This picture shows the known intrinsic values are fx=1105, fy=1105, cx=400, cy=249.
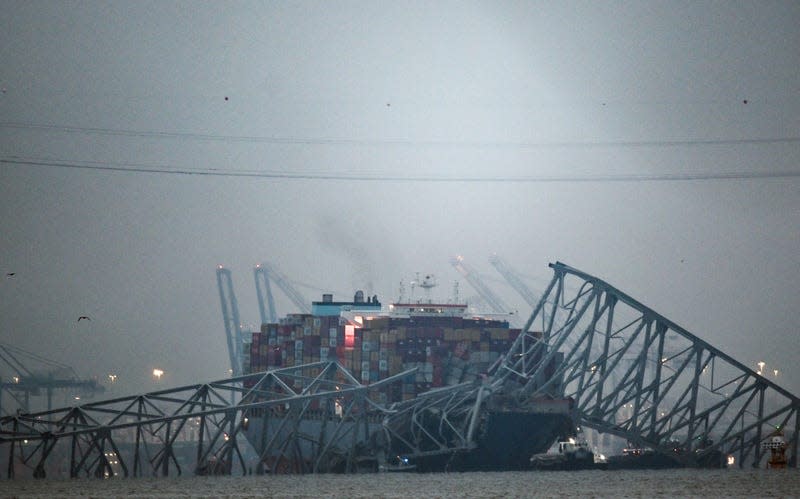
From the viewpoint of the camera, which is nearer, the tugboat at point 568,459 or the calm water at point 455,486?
the calm water at point 455,486

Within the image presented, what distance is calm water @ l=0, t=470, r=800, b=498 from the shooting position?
158ft

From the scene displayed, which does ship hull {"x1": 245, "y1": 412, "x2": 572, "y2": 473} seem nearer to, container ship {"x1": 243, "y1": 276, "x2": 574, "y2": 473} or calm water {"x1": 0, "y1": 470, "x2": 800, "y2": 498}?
container ship {"x1": 243, "y1": 276, "x2": 574, "y2": 473}

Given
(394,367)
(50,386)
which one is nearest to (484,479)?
(394,367)

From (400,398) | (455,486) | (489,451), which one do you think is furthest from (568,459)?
(400,398)

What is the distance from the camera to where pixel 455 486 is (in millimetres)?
54312

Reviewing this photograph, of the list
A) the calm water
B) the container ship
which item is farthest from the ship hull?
the calm water

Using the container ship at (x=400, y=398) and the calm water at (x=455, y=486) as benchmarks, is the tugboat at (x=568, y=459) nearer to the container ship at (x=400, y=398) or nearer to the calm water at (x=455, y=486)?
the container ship at (x=400, y=398)

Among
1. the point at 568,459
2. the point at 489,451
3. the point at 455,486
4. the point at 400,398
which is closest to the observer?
the point at 455,486

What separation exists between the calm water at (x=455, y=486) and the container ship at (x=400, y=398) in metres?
9.19

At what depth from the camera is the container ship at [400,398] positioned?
7738 cm

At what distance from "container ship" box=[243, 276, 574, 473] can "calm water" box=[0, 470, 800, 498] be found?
919cm

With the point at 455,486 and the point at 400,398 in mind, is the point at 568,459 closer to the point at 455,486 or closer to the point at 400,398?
the point at 455,486

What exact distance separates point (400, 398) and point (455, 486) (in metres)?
52.5

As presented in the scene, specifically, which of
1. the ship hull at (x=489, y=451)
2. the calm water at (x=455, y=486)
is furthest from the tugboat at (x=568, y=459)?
the calm water at (x=455, y=486)
